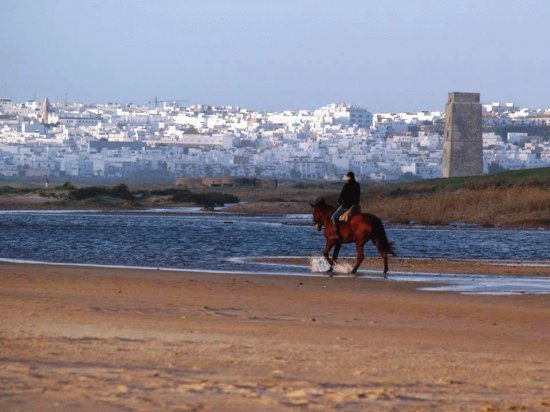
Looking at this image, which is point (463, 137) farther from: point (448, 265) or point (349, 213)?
point (349, 213)

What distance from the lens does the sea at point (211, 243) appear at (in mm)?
22594

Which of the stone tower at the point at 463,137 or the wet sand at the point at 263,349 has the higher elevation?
the stone tower at the point at 463,137

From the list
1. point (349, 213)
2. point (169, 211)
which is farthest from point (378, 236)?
point (169, 211)

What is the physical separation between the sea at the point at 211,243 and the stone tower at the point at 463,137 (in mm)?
41070

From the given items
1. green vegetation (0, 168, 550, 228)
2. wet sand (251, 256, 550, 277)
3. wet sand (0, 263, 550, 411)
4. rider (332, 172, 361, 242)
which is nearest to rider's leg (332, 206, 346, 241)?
rider (332, 172, 361, 242)

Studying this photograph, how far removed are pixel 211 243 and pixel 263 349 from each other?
61.1ft

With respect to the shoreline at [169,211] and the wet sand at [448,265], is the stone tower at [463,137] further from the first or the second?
the wet sand at [448,265]

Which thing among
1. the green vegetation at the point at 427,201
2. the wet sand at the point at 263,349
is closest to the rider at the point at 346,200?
the wet sand at the point at 263,349

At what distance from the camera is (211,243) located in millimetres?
28578

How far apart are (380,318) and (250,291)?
9.81ft

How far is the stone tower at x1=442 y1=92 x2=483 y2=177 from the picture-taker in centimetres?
8281

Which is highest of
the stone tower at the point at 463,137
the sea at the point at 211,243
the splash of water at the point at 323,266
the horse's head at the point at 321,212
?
the stone tower at the point at 463,137

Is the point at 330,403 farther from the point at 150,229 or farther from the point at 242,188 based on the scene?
the point at 242,188

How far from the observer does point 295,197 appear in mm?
70188
